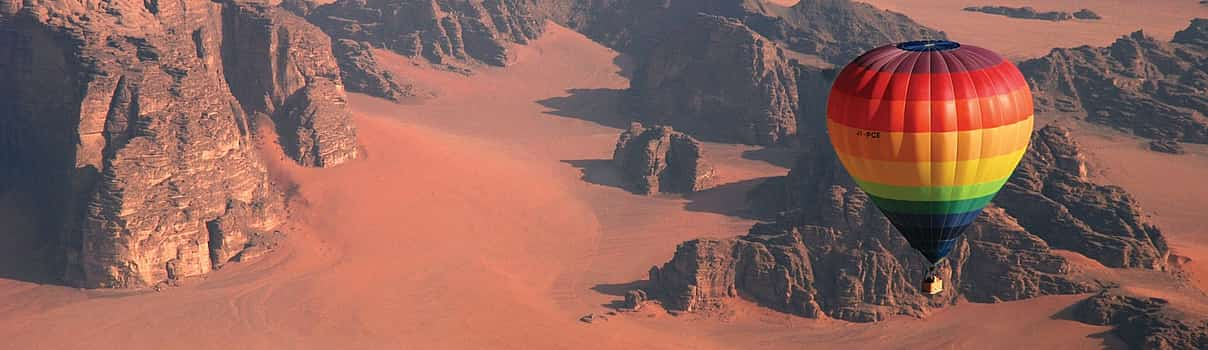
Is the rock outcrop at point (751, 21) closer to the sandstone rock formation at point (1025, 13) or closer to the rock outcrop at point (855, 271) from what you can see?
the sandstone rock formation at point (1025, 13)

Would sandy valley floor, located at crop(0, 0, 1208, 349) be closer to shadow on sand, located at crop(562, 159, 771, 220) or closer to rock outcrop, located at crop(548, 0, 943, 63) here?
shadow on sand, located at crop(562, 159, 771, 220)

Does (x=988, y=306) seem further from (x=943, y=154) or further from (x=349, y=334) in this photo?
(x=349, y=334)

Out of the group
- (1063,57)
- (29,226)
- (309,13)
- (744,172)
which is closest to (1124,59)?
(1063,57)

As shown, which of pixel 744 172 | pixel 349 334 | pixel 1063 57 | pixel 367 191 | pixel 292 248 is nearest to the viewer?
pixel 349 334

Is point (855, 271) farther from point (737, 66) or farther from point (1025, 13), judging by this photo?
point (1025, 13)

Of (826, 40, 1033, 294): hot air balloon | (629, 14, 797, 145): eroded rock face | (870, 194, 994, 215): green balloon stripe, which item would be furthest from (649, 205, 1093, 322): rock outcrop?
(629, 14, 797, 145): eroded rock face

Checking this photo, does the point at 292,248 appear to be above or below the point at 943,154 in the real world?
below
